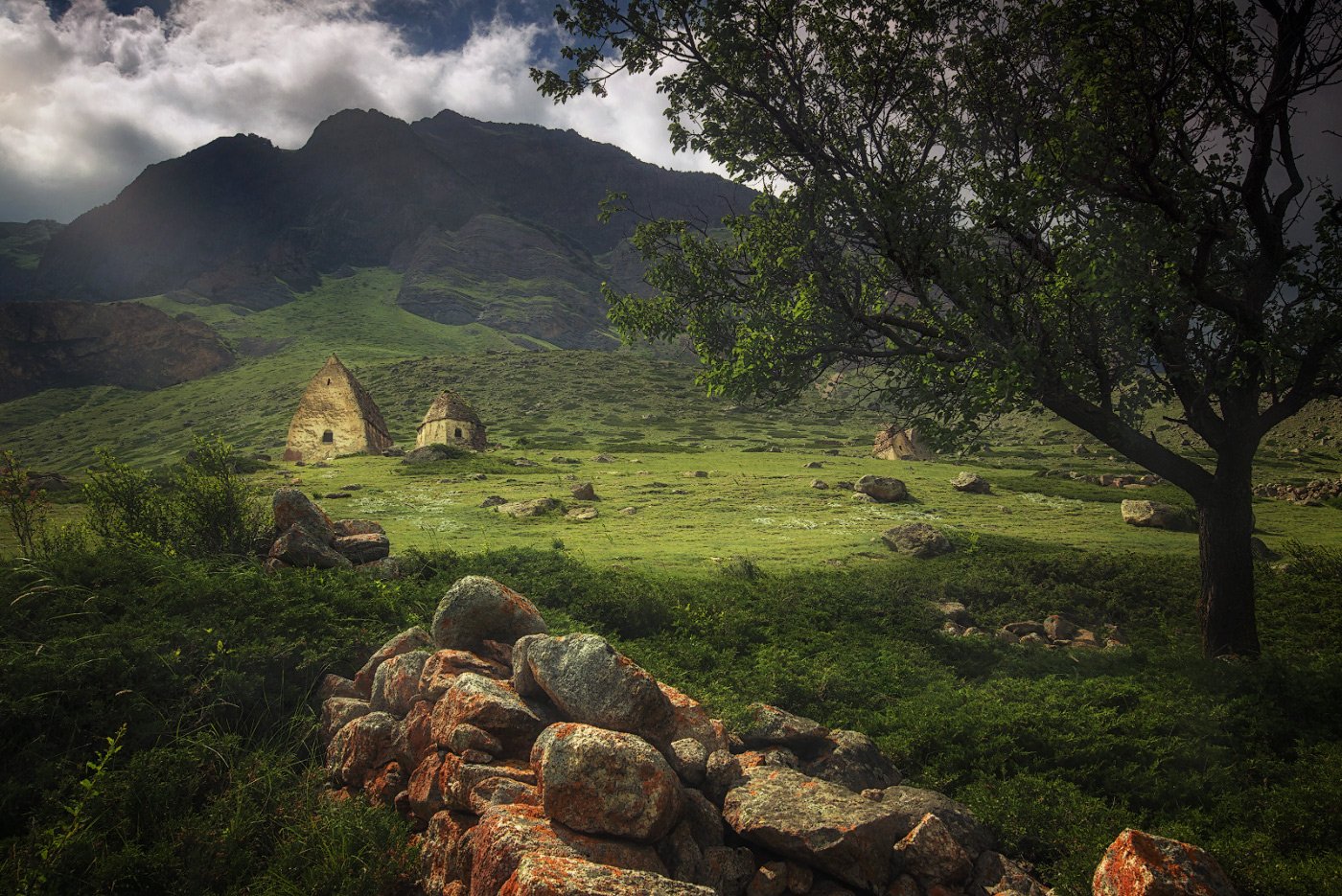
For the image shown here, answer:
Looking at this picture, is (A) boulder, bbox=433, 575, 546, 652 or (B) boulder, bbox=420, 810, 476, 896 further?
(A) boulder, bbox=433, 575, 546, 652

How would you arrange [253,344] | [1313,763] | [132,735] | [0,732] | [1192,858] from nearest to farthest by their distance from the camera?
[1192,858] → [0,732] → [132,735] → [1313,763] → [253,344]

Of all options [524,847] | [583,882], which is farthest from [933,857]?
[524,847]

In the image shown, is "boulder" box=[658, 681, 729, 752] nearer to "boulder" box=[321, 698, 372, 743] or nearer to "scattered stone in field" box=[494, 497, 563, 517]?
"boulder" box=[321, 698, 372, 743]

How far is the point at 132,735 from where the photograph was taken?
710 cm

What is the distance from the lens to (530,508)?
25.4 metres

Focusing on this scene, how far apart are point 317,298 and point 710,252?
220 metres

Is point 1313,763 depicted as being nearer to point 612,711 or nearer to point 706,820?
point 706,820

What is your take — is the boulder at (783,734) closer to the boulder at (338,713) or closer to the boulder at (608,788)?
the boulder at (608,788)

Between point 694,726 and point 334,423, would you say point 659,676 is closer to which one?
point 694,726

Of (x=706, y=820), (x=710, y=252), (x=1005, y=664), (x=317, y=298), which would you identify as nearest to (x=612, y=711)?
(x=706, y=820)

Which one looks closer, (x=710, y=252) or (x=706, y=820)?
(x=706, y=820)

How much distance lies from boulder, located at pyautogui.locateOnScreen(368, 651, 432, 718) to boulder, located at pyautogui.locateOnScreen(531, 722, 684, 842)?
111 inches

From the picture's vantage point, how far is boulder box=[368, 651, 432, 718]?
7977 mm

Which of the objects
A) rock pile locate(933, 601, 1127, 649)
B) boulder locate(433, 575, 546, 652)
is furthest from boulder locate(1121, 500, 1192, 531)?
boulder locate(433, 575, 546, 652)
